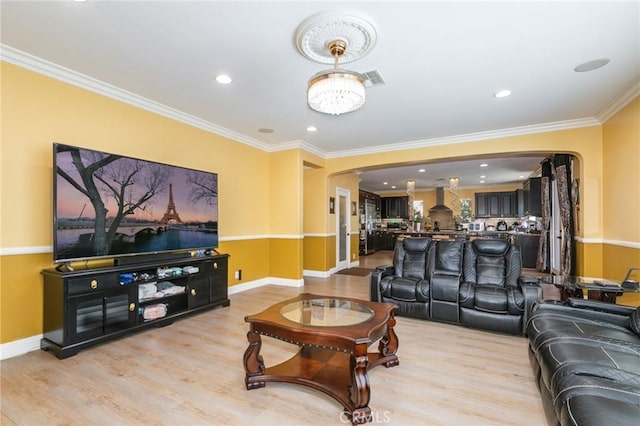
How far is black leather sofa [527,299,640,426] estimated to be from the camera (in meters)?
1.26

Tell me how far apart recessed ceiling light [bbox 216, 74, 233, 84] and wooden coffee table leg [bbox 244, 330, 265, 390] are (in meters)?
2.54

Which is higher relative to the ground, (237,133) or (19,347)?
(237,133)

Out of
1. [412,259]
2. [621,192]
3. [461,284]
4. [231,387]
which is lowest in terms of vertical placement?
[231,387]

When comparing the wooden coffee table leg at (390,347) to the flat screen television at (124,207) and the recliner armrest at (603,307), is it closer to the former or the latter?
the recliner armrest at (603,307)

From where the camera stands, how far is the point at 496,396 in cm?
215

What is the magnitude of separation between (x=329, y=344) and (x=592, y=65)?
3586 mm

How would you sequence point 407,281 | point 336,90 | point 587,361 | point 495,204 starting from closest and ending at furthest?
point 587,361, point 336,90, point 407,281, point 495,204

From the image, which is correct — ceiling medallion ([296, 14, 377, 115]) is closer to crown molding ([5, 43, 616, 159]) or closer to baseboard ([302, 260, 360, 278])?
crown molding ([5, 43, 616, 159])

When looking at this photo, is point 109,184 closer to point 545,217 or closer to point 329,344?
point 329,344

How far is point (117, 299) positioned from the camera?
309 centimetres

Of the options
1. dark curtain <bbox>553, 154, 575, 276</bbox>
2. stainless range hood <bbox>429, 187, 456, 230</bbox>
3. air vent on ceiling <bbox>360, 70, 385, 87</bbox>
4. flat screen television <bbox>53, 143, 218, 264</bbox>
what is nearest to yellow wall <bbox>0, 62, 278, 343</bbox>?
flat screen television <bbox>53, 143, 218, 264</bbox>

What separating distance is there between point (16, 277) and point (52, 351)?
2.50ft

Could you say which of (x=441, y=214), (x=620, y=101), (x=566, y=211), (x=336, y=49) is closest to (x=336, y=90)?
(x=336, y=49)

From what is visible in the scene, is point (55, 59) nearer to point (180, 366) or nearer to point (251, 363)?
point (180, 366)
